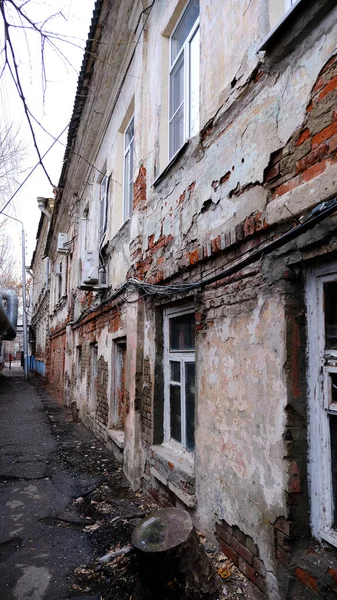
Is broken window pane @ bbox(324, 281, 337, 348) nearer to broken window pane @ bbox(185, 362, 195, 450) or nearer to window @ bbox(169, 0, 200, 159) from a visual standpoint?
broken window pane @ bbox(185, 362, 195, 450)

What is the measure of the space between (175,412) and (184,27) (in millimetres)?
4077

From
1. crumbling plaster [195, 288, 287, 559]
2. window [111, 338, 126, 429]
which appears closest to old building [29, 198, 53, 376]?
window [111, 338, 126, 429]

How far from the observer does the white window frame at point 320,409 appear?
6.55ft

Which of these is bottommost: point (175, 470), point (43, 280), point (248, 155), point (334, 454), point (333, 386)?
point (175, 470)

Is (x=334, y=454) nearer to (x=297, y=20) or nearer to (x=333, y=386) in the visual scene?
(x=333, y=386)

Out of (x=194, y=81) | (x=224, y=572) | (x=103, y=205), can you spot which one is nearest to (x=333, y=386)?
(x=224, y=572)

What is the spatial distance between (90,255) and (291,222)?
16.8 ft

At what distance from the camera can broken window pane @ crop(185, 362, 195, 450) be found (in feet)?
11.8

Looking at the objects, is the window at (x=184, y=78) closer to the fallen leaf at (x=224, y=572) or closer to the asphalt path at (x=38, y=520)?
the fallen leaf at (x=224, y=572)

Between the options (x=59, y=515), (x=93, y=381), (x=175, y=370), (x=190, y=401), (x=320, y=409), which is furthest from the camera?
(x=93, y=381)

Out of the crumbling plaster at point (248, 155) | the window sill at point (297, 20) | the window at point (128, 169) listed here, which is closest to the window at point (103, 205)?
the window at point (128, 169)

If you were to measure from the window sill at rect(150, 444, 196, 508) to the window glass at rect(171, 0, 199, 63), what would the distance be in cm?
427

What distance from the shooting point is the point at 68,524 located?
373 cm

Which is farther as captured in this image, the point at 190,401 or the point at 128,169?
the point at 128,169
